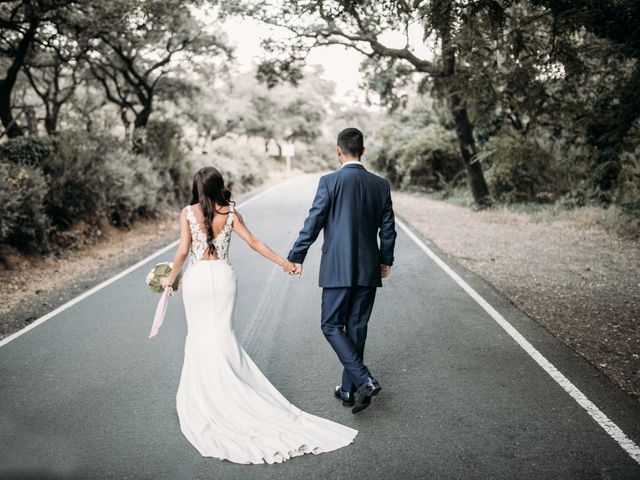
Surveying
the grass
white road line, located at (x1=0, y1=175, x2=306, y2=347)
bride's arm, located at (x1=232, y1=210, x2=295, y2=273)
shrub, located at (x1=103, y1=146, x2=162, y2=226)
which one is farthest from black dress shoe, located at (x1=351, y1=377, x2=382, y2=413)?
shrub, located at (x1=103, y1=146, x2=162, y2=226)

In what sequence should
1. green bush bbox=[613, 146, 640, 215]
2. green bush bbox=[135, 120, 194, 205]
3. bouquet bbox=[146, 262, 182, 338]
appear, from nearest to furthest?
1. bouquet bbox=[146, 262, 182, 338]
2. green bush bbox=[613, 146, 640, 215]
3. green bush bbox=[135, 120, 194, 205]

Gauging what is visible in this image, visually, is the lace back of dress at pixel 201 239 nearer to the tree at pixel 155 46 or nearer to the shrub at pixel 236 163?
the tree at pixel 155 46

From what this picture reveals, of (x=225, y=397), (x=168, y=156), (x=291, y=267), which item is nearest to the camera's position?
(x=225, y=397)

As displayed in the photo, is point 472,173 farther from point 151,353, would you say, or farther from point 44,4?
point 151,353

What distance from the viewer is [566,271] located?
384 inches

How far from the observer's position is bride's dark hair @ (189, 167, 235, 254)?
4.20 meters

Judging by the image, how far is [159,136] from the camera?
21.2 meters

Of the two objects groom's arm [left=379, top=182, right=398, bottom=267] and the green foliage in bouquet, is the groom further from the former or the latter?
the green foliage in bouquet

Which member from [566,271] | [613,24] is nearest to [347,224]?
[613,24]

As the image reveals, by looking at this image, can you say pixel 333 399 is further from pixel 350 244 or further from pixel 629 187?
pixel 629 187

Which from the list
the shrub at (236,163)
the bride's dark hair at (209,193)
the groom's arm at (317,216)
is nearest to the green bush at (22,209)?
the bride's dark hair at (209,193)

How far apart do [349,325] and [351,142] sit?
1.52m

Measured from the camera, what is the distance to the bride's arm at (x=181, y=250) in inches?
171

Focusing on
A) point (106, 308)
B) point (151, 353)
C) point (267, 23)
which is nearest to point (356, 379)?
point (151, 353)
